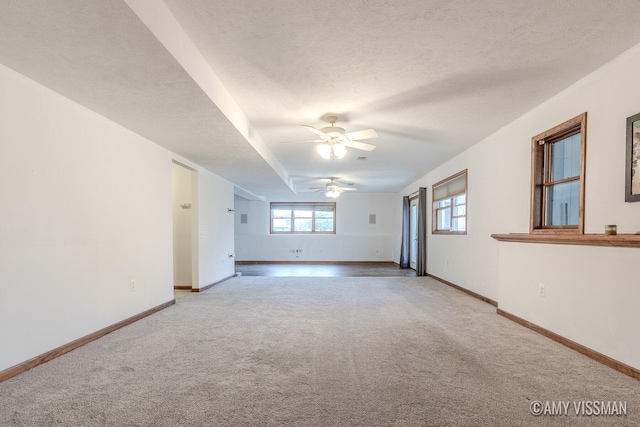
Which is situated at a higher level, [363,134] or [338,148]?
[363,134]

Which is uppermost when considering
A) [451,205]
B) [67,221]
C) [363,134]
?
[363,134]

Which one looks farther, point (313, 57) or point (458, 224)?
point (458, 224)

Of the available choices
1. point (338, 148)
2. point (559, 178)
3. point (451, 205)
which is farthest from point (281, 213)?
point (559, 178)

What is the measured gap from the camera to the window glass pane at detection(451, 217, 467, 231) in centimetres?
573

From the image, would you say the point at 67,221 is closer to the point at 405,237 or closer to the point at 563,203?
the point at 563,203

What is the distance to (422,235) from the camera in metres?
7.53

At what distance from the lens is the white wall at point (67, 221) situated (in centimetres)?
234

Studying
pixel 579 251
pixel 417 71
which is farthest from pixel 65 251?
pixel 579 251

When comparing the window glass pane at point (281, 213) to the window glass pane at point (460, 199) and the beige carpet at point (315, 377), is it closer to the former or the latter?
the window glass pane at point (460, 199)

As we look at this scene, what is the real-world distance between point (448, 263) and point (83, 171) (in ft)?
19.2

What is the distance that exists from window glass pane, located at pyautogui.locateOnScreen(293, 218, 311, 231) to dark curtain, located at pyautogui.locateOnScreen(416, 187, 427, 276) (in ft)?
15.3

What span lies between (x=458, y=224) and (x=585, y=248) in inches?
130

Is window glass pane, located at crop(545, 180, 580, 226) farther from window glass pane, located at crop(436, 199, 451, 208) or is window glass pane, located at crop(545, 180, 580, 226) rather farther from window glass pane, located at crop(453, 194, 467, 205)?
window glass pane, located at crop(436, 199, 451, 208)

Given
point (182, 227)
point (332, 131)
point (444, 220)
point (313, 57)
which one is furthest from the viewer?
point (444, 220)
